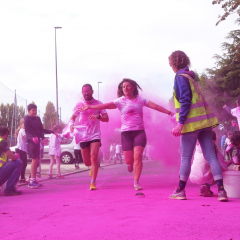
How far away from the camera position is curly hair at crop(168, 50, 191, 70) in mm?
5504

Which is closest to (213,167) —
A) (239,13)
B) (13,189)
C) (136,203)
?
(136,203)

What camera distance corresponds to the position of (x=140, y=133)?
21.8 feet

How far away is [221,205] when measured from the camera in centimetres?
461

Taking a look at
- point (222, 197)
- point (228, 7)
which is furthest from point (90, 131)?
point (228, 7)

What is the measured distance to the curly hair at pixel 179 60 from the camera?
550cm

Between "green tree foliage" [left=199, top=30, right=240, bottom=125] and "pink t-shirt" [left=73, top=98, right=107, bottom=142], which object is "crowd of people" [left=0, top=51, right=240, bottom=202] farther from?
"green tree foliage" [left=199, top=30, right=240, bottom=125]

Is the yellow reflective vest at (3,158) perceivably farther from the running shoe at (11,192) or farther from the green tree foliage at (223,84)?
the green tree foliage at (223,84)

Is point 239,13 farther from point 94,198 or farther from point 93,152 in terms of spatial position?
point 94,198

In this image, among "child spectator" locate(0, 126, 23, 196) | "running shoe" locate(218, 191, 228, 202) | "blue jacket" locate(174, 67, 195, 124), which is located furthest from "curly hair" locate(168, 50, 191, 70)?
"child spectator" locate(0, 126, 23, 196)

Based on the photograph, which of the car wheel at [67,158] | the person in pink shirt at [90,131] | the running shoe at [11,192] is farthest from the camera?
the car wheel at [67,158]

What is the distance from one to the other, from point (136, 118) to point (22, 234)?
357 cm

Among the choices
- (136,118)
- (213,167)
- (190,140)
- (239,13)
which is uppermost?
(239,13)

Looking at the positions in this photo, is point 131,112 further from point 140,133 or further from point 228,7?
point 228,7

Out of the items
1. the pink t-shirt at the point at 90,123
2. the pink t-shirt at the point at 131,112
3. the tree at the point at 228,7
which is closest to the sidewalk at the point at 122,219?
the pink t-shirt at the point at 131,112
